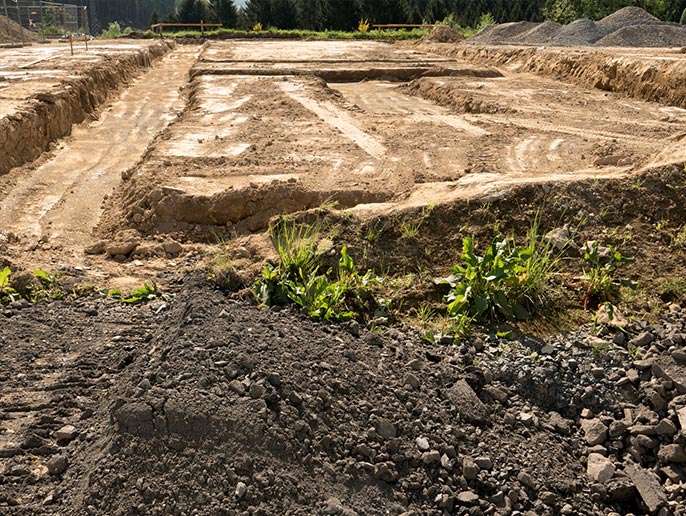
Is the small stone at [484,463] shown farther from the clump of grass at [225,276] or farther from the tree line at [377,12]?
the tree line at [377,12]

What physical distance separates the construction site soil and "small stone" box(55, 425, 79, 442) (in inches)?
0.4

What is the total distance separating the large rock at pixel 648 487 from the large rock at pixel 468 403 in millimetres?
793

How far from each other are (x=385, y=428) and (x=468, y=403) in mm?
588

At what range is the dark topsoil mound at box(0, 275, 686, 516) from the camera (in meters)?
3.05

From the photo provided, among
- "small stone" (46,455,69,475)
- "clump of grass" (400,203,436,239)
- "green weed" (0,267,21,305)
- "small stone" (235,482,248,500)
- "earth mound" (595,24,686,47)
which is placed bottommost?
"small stone" (46,455,69,475)

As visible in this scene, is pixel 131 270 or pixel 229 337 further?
pixel 131 270

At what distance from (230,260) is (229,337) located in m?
1.60

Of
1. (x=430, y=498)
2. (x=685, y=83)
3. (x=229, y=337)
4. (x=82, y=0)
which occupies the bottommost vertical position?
(x=430, y=498)

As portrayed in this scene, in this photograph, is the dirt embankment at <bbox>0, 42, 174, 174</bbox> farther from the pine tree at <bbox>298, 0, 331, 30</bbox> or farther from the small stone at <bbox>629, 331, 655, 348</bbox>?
the pine tree at <bbox>298, 0, 331, 30</bbox>

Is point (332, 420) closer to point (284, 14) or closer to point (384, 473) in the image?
point (384, 473)

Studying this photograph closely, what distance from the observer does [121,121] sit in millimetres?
13586

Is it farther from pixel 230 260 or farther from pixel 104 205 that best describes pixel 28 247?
pixel 230 260

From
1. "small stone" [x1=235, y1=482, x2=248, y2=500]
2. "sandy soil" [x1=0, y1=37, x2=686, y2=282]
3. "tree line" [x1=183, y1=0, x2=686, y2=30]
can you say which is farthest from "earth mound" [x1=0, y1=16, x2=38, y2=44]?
"small stone" [x1=235, y1=482, x2=248, y2=500]

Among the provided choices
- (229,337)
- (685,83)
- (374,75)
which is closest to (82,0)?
(374,75)
